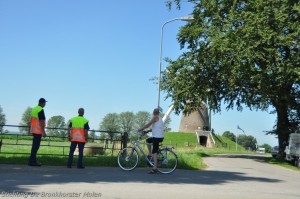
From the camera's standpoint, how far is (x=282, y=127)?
96.5ft

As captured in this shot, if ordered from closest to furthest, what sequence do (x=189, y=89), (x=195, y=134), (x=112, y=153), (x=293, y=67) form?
(x=112, y=153), (x=293, y=67), (x=189, y=89), (x=195, y=134)

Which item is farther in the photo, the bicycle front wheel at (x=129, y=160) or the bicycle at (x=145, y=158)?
the bicycle front wheel at (x=129, y=160)

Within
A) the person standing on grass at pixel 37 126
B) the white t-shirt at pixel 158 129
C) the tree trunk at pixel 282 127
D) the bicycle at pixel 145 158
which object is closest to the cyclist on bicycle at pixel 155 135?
the white t-shirt at pixel 158 129

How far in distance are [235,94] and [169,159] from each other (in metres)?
17.7

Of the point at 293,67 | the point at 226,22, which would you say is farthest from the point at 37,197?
the point at 226,22

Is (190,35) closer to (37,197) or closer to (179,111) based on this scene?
(179,111)

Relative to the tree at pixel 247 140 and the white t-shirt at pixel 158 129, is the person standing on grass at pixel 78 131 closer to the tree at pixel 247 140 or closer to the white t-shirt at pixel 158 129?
the white t-shirt at pixel 158 129

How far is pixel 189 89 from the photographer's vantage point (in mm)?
28344

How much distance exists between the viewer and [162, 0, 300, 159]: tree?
23.8 metres

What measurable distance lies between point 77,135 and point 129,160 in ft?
6.06

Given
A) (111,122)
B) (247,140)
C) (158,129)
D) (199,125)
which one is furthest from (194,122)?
(247,140)

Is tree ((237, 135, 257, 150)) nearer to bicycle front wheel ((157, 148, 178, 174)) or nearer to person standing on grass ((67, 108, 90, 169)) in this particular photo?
bicycle front wheel ((157, 148, 178, 174))

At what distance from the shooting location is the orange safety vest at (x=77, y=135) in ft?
41.7

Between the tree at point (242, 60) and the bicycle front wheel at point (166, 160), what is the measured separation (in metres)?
12.9
